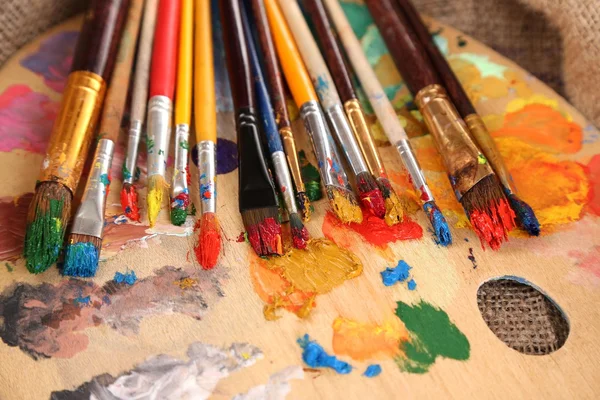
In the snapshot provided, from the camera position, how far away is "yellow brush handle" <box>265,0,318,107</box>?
1.13 m

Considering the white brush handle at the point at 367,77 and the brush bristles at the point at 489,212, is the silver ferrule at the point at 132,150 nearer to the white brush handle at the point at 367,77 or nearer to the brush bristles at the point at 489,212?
the white brush handle at the point at 367,77

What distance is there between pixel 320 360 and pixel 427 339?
160 millimetres

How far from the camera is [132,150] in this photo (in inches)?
41.2

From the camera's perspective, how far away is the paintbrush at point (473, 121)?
947 mm

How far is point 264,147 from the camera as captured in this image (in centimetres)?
107

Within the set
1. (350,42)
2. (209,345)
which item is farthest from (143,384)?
(350,42)

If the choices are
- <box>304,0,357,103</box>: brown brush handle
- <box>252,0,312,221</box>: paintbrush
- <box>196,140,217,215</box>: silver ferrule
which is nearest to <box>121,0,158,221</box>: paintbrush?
<box>196,140,217,215</box>: silver ferrule

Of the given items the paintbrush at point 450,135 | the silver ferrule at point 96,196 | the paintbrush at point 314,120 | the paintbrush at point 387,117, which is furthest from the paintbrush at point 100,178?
the paintbrush at point 450,135

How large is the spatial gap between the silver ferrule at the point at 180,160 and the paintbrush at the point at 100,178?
113 mm

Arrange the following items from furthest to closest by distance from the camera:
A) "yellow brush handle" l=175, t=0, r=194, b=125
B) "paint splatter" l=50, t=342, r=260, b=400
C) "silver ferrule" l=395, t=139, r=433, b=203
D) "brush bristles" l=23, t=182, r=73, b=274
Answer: "yellow brush handle" l=175, t=0, r=194, b=125 → "silver ferrule" l=395, t=139, r=433, b=203 → "brush bristles" l=23, t=182, r=73, b=274 → "paint splatter" l=50, t=342, r=260, b=400

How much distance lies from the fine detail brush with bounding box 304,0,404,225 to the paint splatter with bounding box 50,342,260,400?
34 cm

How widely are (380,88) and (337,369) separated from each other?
581 mm

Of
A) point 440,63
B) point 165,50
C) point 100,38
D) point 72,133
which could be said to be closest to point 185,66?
point 165,50

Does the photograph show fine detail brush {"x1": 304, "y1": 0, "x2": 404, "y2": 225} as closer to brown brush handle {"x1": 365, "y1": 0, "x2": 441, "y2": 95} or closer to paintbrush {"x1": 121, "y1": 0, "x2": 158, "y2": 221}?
brown brush handle {"x1": 365, "y1": 0, "x2": 441, "y2": 95}
